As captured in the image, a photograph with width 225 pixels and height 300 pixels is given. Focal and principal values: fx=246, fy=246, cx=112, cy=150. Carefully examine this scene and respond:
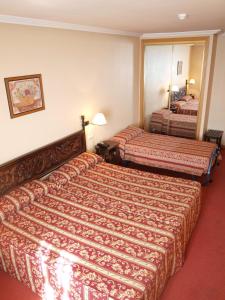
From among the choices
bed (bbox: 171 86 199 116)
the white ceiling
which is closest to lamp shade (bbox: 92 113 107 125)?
the white ceiling

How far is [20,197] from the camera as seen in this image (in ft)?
8.35

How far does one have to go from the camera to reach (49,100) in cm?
306

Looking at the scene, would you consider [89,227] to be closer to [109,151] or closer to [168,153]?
[109,151]

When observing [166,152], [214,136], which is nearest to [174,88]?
[214,136]

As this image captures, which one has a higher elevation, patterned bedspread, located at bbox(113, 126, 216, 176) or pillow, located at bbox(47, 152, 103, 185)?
pillow, located at bbox(47, 152, 103, 185)

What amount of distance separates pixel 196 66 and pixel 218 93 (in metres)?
0.75

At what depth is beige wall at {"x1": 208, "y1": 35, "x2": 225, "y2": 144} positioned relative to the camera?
4938 millimetres

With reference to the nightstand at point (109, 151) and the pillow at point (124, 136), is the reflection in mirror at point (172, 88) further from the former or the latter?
the nightstand at point (109, 151)

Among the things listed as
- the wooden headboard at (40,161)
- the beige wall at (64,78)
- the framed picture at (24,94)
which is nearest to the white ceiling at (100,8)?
the beige wall at (64,78)

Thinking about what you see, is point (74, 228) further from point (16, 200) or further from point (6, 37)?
point (6, 37)

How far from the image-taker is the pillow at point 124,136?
4362mm

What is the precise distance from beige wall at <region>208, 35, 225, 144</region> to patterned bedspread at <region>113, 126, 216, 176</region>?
131 cm

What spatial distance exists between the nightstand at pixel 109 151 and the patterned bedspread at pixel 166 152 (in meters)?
0.18

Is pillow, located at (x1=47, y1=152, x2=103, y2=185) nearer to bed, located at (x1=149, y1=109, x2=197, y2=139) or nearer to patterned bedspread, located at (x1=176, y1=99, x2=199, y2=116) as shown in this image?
bed, located at (x1=149, y1=109, x2=197, y2=139)
